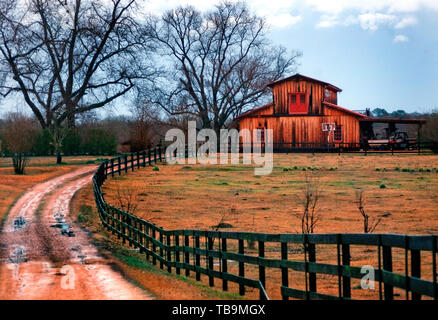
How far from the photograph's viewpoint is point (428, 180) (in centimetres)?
3341

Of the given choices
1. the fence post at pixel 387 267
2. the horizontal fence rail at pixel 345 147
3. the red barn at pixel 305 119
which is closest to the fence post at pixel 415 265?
the fence post at pixel 387 267

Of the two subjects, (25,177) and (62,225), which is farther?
(25,177)

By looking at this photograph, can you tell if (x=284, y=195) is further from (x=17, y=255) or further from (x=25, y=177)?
(x=25, y=177)

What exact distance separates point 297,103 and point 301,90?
1392 mm

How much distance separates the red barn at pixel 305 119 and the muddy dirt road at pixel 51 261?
36810mm

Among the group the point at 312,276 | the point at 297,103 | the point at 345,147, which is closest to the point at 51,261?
the point at 312,276

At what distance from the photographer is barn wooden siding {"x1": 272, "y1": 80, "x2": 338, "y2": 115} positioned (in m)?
60.8

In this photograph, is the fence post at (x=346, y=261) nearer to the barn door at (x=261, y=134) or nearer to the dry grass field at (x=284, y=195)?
the dry grass field at (x=284, y=195)

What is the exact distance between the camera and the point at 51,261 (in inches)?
571

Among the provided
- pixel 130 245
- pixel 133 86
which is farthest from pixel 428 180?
pixel 133 86

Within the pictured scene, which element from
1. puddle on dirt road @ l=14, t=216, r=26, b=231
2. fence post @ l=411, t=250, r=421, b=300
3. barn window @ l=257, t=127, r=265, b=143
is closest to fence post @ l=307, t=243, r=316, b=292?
fence post @ l=411, t=250, r=421, b=300

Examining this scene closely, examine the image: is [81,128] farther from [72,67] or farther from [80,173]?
[80,173]

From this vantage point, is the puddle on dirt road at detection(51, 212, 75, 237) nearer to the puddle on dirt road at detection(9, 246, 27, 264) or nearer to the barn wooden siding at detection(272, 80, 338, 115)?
the puddle on dirt road at detection(9, 246, 27, 264)
